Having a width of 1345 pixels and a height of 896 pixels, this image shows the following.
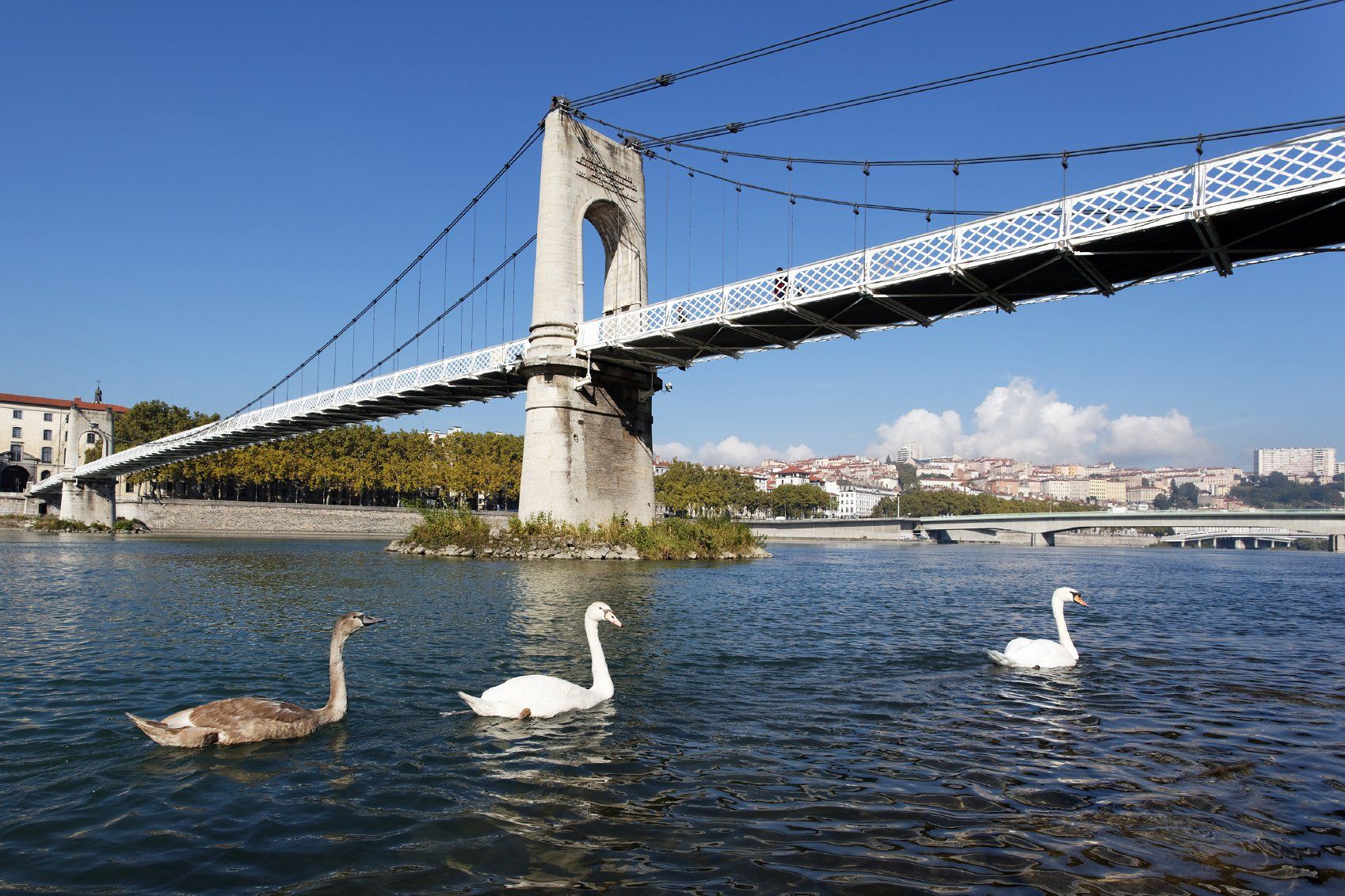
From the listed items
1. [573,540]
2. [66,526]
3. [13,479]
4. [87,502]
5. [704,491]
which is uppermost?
[13,479]

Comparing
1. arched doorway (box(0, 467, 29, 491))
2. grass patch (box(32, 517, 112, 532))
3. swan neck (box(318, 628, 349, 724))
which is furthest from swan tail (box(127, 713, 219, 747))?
arched doorway (box(0, 467, 29, 491))

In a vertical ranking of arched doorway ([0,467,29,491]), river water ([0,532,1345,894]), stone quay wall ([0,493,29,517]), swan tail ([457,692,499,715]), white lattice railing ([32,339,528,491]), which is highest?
white lattice railing ([32,339,528,491])

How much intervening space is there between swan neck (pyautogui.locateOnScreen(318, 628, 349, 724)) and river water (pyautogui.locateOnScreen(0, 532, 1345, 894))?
115 millimetres

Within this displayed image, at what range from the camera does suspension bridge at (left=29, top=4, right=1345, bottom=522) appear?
1767cm

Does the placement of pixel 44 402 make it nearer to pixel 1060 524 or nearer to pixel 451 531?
pixel 451 531

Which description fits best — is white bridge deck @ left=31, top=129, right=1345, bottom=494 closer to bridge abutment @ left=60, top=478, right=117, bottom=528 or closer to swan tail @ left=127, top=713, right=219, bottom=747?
swan tail @ left=127, top=713, right=219, bottom=747

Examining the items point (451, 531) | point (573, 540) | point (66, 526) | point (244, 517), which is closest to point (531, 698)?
point (573, 540)

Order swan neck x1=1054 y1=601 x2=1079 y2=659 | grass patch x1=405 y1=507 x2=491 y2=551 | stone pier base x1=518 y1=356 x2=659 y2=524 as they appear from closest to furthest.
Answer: swan neck x1=1054 y1=601 x2=1079 y2=659 < stone pier base x1=518 y1=356 x2=659 y2=524 < grass patch x1=405 y1=507 x2=491 y2=551

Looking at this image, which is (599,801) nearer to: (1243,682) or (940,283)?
(1243,682)

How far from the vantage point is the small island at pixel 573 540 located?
107 feet

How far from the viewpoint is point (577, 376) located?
34125 millimetres

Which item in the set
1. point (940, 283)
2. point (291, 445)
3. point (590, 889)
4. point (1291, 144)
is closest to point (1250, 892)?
point (590, 889)

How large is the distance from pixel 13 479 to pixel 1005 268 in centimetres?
10646

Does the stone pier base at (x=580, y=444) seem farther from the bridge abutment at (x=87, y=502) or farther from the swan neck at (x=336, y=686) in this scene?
the bridge abutment at (x=87, y=502)
